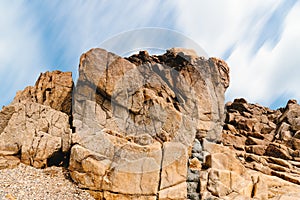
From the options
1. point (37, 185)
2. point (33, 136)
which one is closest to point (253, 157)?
point (33, 136)

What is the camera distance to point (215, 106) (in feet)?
160

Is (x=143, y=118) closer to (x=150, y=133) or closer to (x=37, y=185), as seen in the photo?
(x=150, y=133)

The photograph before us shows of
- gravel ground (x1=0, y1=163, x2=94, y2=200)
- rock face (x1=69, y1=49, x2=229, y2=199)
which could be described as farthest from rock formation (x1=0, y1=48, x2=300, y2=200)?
gravel ground (x1=0, y1=163, x2=94, y2=200)

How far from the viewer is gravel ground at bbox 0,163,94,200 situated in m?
20.9

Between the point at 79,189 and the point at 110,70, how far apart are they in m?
19.2

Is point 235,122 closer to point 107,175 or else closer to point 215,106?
point 215,106

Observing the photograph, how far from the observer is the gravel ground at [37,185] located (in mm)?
20906

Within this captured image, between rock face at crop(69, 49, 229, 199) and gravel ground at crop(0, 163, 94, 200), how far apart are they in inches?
45.0

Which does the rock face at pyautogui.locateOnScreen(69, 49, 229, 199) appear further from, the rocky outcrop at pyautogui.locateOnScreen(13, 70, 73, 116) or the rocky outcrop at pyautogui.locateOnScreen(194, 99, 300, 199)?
the rocky outcrop at pyautogui.locateOnScreen(194, 99, 300, 199)

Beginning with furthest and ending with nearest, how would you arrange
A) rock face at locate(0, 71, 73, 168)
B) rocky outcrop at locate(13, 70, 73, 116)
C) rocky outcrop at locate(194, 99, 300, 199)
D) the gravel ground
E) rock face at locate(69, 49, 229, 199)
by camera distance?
rocky outcrop at locate(13, 70, 73, 116) → rock face at locate(0, 71, 73, 168) → rocky outcrop at locate(194, 99, 300, 199) → rock face at locate(69, 49, 229, 199) → the gravel ground

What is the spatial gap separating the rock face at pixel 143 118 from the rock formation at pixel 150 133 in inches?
3.4

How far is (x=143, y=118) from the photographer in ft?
126

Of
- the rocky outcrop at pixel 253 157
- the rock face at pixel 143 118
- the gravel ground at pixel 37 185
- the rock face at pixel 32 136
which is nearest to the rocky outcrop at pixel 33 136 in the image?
the rock face at pixel 32 136

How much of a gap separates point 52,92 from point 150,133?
1405cm
